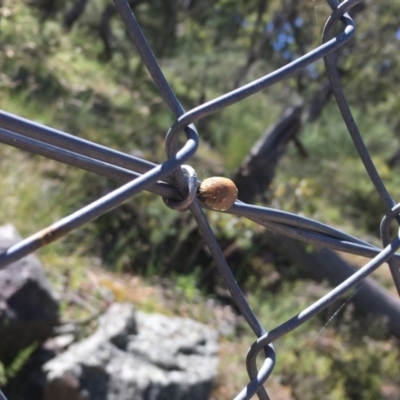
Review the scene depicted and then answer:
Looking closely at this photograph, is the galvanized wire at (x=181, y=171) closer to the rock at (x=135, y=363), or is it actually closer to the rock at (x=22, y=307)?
the rock at (x=135, y=363)

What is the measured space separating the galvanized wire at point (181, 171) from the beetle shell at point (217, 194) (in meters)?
0.01

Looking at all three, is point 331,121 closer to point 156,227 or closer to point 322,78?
point 322,78

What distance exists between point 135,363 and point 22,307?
608mm

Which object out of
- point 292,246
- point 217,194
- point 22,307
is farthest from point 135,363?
point 292,246

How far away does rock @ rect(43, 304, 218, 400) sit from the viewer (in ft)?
9.58

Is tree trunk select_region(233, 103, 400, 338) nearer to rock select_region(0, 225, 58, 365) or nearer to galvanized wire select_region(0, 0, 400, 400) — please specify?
rock select_region(0, 225, 58, 365)

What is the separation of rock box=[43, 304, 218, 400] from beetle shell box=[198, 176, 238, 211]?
7.66 feet

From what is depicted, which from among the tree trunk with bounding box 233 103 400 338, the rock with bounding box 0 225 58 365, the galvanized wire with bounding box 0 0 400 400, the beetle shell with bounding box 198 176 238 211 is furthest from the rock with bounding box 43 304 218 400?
the beetle shell with bounding box 198 176 238 211

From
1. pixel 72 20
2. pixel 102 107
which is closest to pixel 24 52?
pixel 102 107

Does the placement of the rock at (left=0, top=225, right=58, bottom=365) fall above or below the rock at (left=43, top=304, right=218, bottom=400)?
above

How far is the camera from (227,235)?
556cm

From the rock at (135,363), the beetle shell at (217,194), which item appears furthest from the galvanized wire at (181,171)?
the rock at (135,363)

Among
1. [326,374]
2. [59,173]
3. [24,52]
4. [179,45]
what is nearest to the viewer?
[326,374]

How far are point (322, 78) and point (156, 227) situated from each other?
30.8 ft
